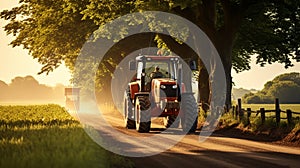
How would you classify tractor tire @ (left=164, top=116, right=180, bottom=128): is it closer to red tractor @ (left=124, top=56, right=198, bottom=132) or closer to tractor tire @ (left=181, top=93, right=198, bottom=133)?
red tractor @ (left=124, top=56, right=198, bottom=132)

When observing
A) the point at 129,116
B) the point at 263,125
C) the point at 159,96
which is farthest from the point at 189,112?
the point at 129,116

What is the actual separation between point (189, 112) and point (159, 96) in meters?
1.45

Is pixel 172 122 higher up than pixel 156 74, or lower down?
lower down

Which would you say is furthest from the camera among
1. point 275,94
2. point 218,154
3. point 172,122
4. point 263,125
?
point 275,94

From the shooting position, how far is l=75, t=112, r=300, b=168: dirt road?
1396 cm

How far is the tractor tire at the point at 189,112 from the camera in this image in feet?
76.6

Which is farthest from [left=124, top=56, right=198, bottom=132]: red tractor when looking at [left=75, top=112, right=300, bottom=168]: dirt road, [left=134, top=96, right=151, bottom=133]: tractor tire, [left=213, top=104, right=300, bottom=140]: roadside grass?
[left=75, top=112, right=300, bottom=168]: dirt road

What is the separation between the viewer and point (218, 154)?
627 inches

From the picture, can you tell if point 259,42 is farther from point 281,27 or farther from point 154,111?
point 154,111

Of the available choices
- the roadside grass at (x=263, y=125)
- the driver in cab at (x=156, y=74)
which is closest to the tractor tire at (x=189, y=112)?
the driver in cab at (x=156, y=74)

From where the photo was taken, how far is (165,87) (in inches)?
924

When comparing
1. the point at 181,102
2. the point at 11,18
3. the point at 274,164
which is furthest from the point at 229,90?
the point at 11,18

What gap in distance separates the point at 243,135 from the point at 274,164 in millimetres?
9403

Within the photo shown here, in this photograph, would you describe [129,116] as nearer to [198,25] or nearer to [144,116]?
[144,116]
